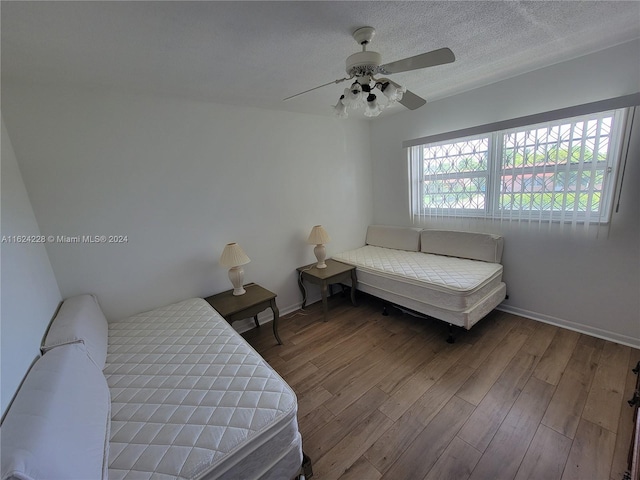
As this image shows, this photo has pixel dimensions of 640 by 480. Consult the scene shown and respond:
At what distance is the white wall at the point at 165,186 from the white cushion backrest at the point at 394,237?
873mm

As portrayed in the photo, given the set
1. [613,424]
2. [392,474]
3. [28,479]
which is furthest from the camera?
[613,424]

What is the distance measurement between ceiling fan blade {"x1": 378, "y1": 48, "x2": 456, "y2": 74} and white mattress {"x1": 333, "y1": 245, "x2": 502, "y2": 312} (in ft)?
5.45

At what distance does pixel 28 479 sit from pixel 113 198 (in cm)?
180

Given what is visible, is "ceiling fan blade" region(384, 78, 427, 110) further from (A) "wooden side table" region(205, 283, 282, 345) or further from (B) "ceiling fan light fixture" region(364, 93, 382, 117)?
(A) "wooden side table" region(205, 283, 282, 345)

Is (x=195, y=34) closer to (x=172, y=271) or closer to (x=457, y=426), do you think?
(x=172, y=271)

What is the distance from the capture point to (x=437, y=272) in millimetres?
2453

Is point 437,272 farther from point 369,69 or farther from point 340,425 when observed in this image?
point 369,69

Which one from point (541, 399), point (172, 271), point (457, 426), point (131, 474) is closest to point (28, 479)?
point (131, 474)

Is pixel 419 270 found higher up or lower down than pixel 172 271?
lower down

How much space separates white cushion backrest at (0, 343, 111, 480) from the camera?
0.70m

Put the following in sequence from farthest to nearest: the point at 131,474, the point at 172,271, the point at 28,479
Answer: the point at 172,271 → the point at 131,474 → the point at 28,479

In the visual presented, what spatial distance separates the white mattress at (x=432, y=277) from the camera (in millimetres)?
2164

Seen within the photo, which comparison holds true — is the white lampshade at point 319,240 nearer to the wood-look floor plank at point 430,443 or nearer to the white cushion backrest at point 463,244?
the white cushion backrest at point 463,244

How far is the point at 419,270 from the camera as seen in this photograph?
255cm
